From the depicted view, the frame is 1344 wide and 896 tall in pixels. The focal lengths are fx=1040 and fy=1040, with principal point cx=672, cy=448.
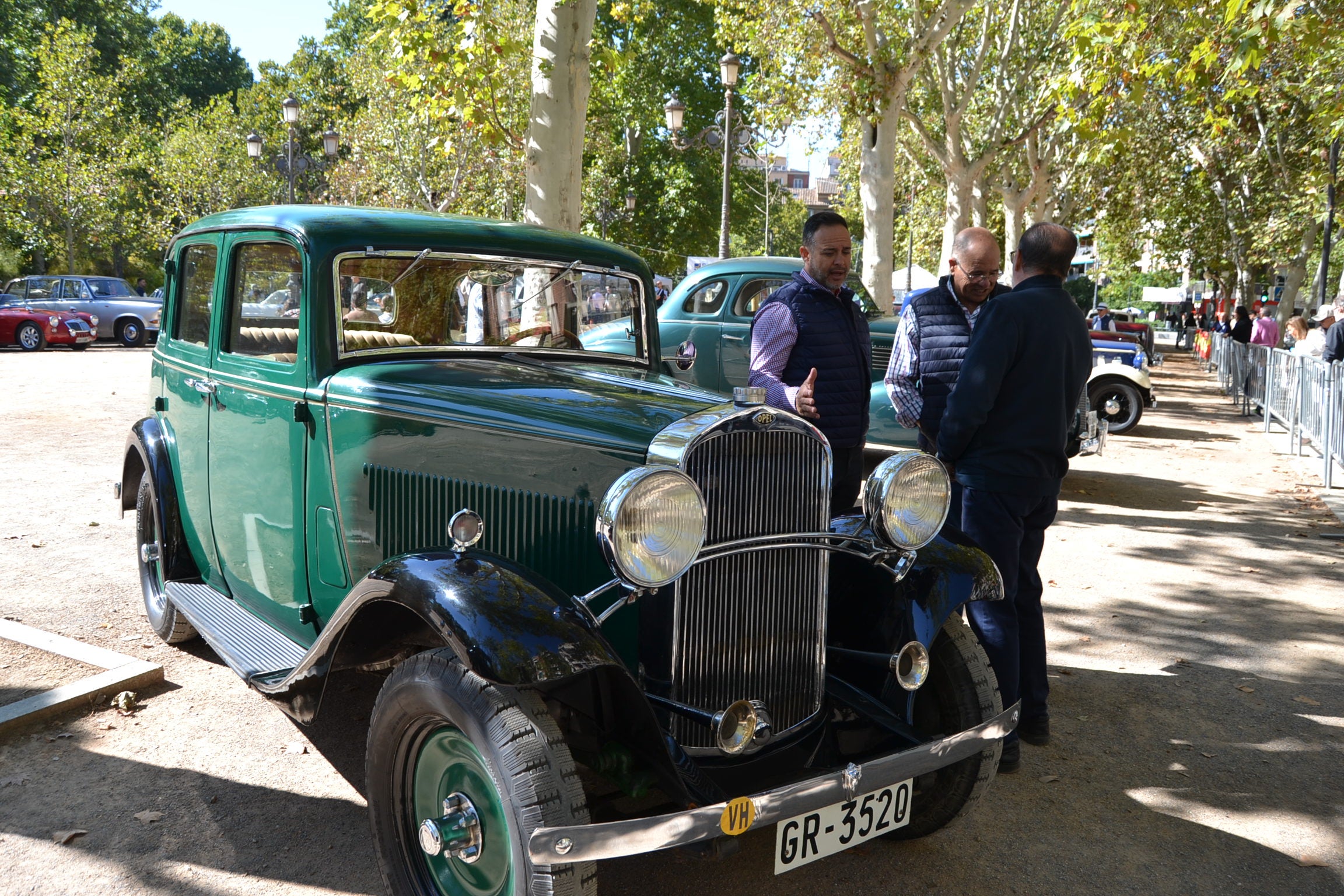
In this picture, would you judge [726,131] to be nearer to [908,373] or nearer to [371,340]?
[908,373]

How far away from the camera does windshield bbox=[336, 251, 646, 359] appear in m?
3.59

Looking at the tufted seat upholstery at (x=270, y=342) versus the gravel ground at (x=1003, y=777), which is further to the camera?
the tufted seat upholstery at (x=270, y=342)

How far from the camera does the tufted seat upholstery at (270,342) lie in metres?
3.65

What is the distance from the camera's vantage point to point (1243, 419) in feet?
53.3

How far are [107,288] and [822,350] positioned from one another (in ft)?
81.6

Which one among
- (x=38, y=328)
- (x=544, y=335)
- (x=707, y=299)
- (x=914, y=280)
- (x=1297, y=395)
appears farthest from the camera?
(x=914, y=280)

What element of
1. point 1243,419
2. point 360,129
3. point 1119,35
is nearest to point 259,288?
point 1119,35

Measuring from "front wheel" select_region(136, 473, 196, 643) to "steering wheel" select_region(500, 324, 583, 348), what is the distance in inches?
76.5

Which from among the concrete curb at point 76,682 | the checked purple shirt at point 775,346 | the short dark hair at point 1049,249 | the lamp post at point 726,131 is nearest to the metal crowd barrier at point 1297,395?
the short dark hair at point 1049,249

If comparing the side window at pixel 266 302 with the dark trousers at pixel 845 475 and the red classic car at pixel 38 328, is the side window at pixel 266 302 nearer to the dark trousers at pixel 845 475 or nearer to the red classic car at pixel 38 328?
the dark trousers at pixel 845 475

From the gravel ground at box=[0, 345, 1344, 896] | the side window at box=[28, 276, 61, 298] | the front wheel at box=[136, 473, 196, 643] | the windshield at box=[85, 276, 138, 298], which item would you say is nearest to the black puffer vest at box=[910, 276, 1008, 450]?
the gravel ground at box=[0, 345, 1344, 896]

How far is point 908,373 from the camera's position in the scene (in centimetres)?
439

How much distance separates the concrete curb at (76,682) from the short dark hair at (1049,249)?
12.7 feet

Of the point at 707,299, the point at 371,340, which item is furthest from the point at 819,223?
the point at 707,299
